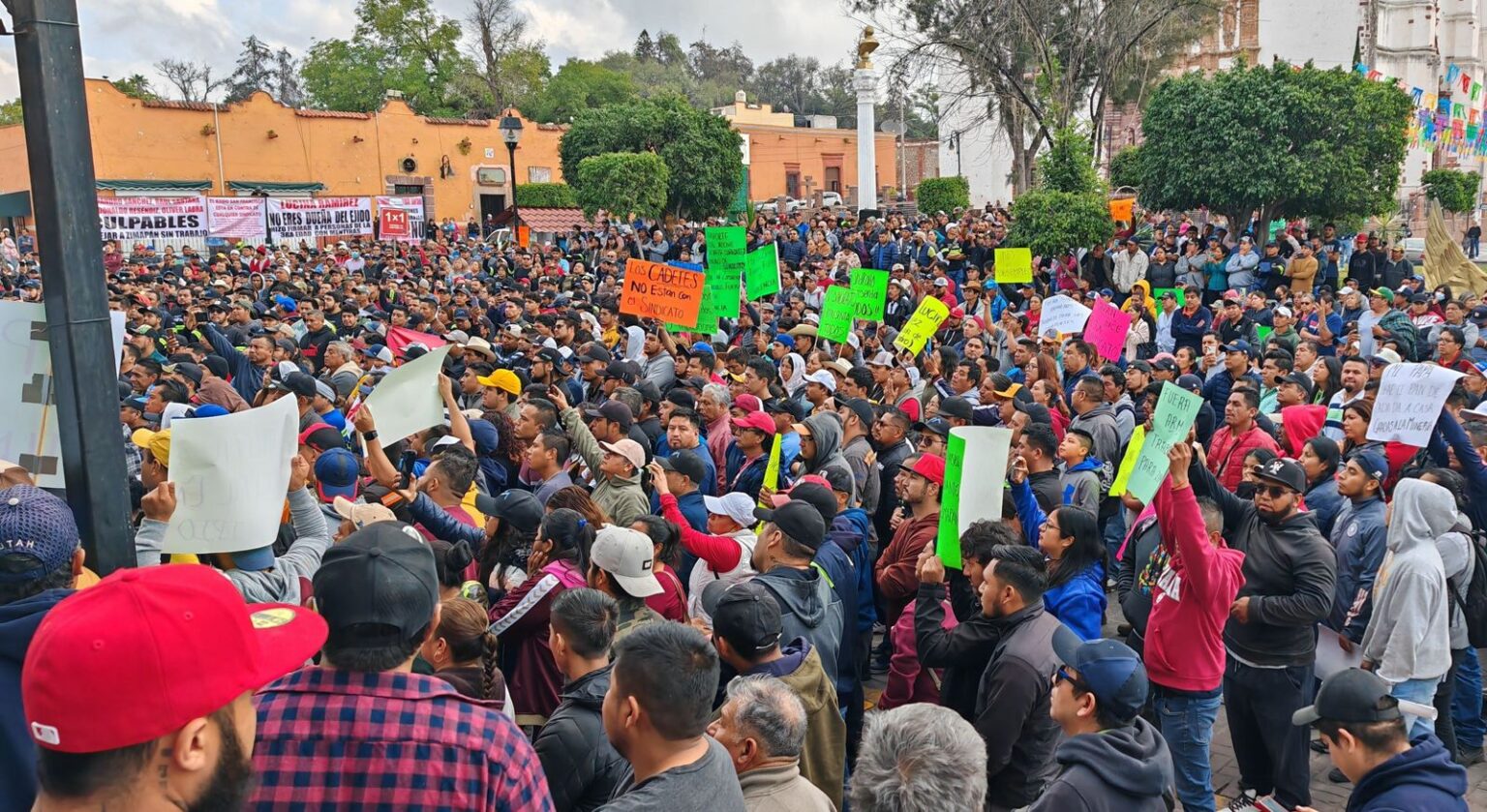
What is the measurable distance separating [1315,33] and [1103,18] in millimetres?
28398

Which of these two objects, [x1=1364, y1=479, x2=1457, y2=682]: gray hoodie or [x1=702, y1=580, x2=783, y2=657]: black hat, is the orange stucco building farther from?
[x1=1364, y1=479, x2=1457, y2=682]: gray hoodie

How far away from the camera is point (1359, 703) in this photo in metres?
3.42

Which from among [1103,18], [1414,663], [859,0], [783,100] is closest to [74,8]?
[1414,663]

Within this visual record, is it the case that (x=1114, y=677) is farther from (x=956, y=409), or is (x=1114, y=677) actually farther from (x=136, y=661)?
(x=956, y=409)

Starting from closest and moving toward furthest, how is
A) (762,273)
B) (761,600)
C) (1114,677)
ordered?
(1114,677)
(761,600)
(762,273)

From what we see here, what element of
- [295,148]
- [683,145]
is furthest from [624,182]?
[295,148]

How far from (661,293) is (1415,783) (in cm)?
878

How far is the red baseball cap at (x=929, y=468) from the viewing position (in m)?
5.84

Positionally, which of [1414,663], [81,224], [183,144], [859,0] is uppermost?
[859,0]

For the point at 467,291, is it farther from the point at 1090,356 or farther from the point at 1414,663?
the point at 1414,663

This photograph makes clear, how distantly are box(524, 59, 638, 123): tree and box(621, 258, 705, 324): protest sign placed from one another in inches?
1926

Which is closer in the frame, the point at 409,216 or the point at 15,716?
the point at 15,716

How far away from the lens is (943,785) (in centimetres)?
295

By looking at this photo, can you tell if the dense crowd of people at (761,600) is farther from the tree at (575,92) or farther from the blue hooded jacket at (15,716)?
the tree at (575,92)
